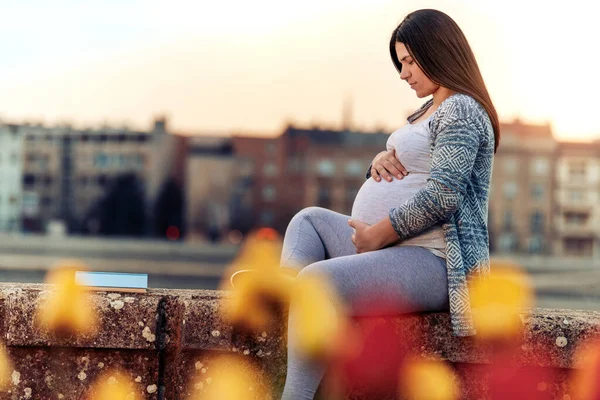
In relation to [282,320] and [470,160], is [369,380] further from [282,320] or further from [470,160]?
[470,160]

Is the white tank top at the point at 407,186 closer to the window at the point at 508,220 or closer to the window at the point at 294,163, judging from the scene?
the window at the point at 294,163

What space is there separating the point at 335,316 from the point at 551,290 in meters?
50.3

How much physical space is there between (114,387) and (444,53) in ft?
4.50

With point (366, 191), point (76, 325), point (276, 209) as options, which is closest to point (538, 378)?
point (366, 191)

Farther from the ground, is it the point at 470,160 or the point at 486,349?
the point at 470,160

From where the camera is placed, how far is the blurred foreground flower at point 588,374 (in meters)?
3.07

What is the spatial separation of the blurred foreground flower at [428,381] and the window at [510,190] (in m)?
87.2

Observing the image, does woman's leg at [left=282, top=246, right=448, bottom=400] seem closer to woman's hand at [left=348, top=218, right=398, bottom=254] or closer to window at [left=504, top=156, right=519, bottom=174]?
woman's hand at [left=348, top=218, right=398, bottom=254]

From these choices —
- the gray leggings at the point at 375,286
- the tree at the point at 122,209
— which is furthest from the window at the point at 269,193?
the gray leggings at the point at 375,286

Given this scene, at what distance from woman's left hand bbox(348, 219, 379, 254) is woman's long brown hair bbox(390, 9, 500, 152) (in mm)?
472

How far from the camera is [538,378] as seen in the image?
307 centimetres

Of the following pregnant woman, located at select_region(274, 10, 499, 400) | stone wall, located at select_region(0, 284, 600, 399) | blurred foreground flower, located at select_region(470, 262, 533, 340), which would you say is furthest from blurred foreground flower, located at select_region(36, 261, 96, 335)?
blurred foreground flower, located at select_region(470, 262, 533, 340)

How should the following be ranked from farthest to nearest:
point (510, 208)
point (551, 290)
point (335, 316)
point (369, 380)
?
point (510, 208) < point (551, 290) < point (369, 380) < point (335, 316)

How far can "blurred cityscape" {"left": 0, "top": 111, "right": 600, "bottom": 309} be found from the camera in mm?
88875
